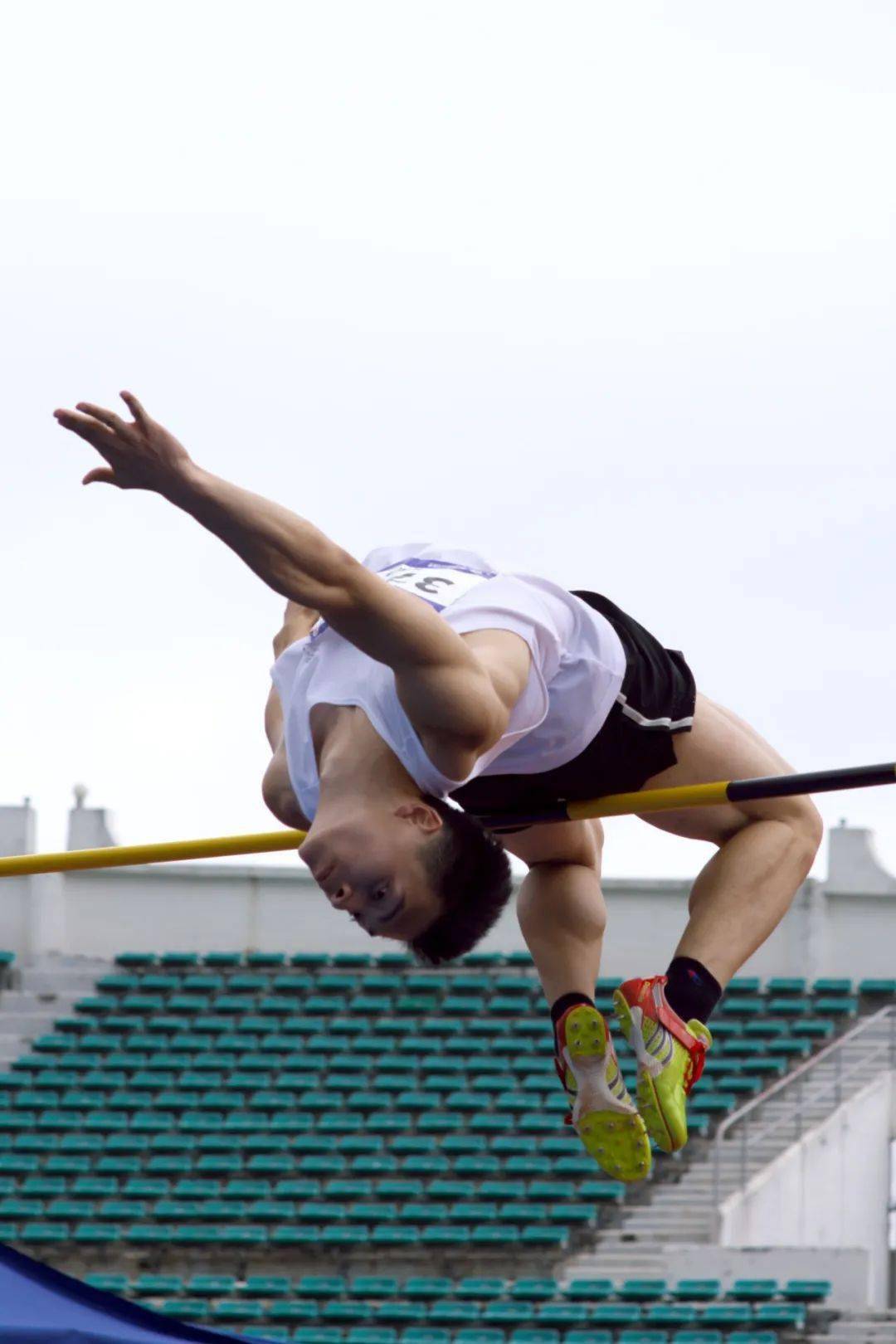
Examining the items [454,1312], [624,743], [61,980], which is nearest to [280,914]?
[61,980]

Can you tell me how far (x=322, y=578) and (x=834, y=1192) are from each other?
11.4 metres

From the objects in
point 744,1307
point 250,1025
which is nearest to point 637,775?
point 744,1307

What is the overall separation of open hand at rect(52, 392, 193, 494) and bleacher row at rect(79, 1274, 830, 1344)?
7997 millimetres

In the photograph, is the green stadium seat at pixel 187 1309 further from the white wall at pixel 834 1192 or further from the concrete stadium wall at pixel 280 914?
the concrete stadium wall at pixel 280 914

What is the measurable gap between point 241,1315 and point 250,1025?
4.14 m

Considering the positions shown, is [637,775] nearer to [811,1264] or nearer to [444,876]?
[444,876]

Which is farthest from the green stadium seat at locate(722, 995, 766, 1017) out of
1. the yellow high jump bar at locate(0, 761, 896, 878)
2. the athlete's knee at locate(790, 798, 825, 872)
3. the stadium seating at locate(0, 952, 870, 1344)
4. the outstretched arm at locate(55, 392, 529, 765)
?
the outstretched arm at locate(55, 392, 529, 765)

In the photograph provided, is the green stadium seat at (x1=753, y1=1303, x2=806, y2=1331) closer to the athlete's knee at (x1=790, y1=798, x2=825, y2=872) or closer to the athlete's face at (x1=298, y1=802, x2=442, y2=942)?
the athlete's knee at (x1=790, y1=798, x2=825, y2=872)

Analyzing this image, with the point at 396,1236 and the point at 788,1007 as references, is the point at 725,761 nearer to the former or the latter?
the point at 396,1236

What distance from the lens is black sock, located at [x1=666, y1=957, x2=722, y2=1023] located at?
3.83 m

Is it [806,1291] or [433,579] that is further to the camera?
[806,1291]

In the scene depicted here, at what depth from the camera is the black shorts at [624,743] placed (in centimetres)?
375

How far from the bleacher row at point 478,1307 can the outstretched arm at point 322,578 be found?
7.66m

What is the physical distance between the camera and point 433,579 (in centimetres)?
356
